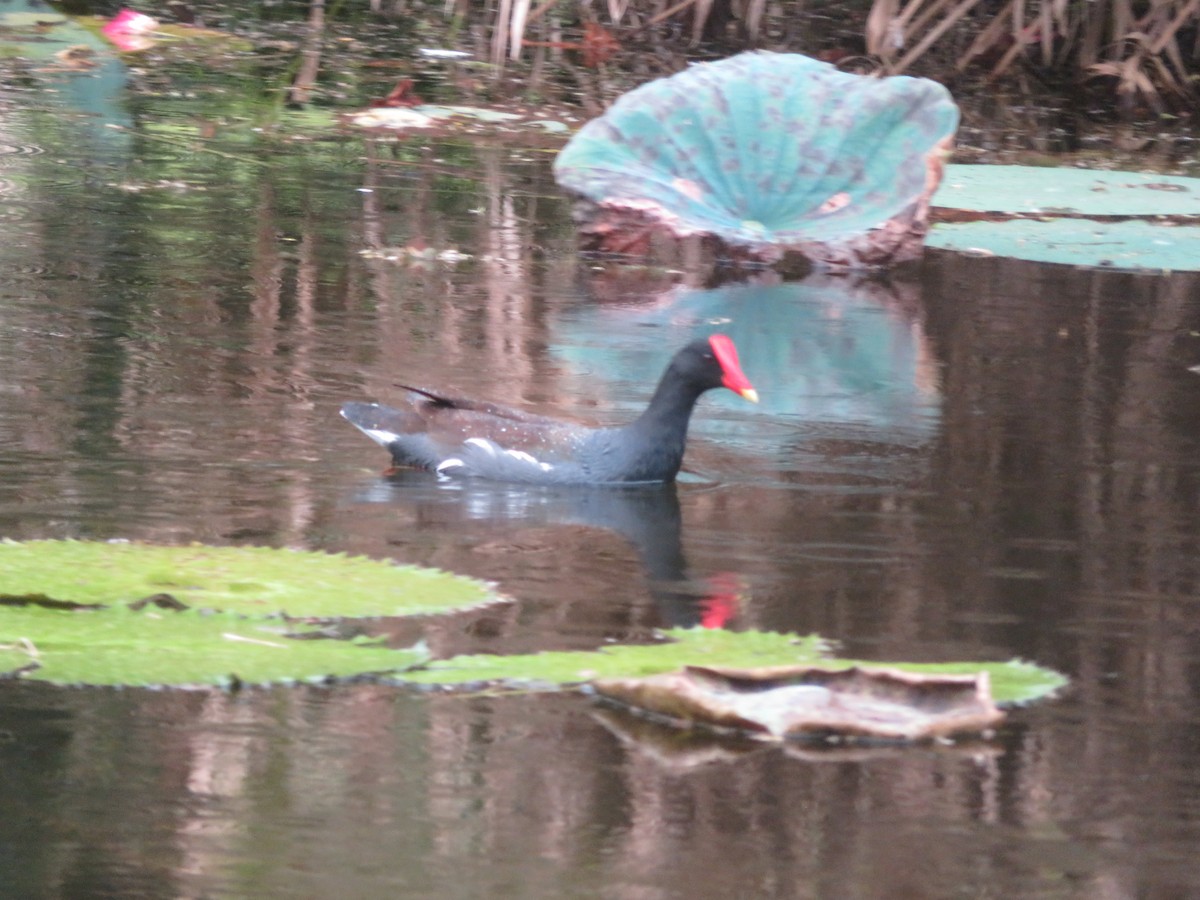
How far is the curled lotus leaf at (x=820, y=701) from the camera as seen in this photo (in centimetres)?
534

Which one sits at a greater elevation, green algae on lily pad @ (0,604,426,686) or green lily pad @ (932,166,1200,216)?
green lily pad @ (932,166,1200,216)

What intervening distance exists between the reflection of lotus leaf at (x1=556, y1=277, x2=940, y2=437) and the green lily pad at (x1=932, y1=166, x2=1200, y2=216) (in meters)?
2.51

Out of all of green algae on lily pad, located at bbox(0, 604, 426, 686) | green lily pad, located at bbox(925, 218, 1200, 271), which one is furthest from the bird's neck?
green lily pad, located at bbox(925, 218, 1200, 271)

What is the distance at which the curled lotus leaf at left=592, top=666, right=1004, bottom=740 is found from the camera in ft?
17.5

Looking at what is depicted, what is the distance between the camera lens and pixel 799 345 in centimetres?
1098

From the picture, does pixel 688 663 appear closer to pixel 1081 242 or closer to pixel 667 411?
pixel 667 411

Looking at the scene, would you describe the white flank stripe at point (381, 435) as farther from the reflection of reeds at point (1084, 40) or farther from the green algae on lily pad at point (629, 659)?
the reflection of reeds at point (1084, 40)

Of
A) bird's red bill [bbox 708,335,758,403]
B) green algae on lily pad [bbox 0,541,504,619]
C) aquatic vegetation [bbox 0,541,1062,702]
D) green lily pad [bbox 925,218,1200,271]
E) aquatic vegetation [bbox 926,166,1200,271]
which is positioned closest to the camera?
aquatic vegetation [bbox 0,541,1062,702]

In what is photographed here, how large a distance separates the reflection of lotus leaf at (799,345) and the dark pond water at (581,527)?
0.13 feet

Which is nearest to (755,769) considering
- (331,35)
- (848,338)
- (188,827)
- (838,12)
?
(188,827)

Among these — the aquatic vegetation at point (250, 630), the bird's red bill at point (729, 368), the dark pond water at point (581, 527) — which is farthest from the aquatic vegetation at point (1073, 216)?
the aquatic vegetation at point (250, 630)

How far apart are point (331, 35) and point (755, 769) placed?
1882cm

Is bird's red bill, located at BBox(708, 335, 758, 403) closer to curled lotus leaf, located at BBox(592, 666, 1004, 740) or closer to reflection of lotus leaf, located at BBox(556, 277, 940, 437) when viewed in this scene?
reflection of lotus leaf, located at BBox(556, 277, 940, 437)

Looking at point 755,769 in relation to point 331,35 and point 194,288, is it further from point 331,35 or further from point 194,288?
point 331,35
